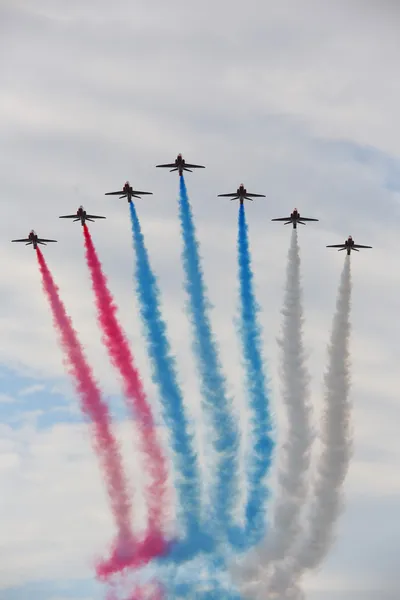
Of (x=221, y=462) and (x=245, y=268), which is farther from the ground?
(x=245, y=268)

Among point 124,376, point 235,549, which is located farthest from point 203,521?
point 124,376

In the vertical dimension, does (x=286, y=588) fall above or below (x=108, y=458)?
below

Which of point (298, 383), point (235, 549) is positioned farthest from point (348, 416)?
point (235, 549)

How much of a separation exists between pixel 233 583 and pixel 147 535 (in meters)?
8.46

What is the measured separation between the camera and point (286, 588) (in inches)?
5984

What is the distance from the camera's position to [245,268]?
497ft

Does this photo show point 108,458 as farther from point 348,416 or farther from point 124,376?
point 348,416

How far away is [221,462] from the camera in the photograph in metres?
152

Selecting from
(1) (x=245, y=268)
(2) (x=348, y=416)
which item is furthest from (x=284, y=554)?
(1) (x=245, y=268)

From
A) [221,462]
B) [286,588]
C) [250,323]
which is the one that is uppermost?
[250,323]

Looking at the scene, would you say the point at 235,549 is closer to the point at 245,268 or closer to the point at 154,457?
the point at 154,457

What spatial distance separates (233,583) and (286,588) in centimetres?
458

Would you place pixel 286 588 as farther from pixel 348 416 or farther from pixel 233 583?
pixel 348 416

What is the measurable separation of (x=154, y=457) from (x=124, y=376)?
7.51m
